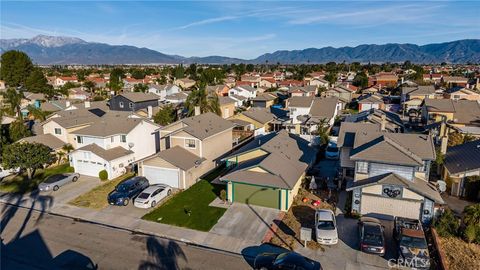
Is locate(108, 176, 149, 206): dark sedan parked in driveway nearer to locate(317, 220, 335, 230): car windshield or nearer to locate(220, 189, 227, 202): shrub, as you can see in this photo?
locate(220, 189, 227, 202): shrub

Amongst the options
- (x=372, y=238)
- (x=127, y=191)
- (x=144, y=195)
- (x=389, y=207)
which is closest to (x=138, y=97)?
(x=127, y=191)

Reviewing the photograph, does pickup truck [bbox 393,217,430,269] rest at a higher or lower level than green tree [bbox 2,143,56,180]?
lower

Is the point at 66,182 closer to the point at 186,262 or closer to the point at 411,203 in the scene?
the point at 186,262

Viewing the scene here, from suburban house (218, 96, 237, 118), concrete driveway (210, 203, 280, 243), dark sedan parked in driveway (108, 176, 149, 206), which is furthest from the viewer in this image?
suburban house (218, 96, 237, 118)

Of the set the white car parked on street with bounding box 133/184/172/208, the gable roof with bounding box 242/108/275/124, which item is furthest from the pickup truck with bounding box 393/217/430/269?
the gable roof with bounding box 242/108/275/124

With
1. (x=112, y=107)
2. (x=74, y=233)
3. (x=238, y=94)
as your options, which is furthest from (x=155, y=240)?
(x=238, y=94)

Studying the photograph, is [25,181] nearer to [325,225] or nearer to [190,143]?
[190,143]
